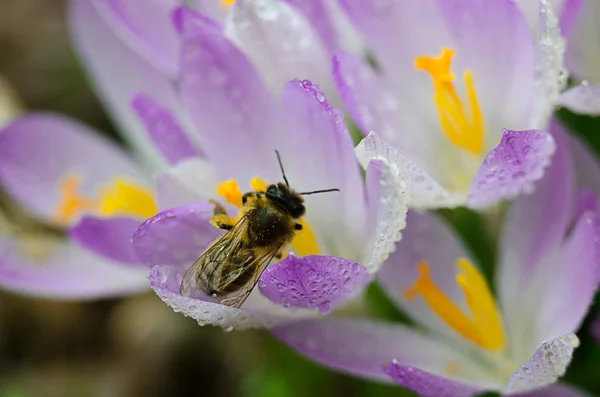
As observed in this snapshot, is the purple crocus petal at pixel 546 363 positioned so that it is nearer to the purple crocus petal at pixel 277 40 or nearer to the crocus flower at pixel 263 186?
the crocus flower at pixel 263 186

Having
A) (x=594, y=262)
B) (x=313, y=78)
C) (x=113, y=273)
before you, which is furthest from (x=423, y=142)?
(x=113, y=273)

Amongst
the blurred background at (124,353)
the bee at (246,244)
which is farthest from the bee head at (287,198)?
the blurred background at (124,353)

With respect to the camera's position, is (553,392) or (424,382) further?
(553,392)

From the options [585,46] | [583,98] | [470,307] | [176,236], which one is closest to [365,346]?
[470,307]

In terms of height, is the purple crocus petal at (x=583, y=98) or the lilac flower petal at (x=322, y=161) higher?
the purple crocus petal at (x=583, y=98)

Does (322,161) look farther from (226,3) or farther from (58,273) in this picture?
(58,273)

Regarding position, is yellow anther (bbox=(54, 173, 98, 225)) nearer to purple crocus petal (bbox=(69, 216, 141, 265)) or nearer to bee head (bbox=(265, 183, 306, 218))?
purple crocus petal (bbox=(69, 216, 141, 265))

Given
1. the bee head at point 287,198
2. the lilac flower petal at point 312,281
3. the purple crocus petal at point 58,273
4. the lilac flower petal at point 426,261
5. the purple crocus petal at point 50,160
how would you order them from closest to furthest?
1. the lilac flower petal at point 312,281
2. the bee head at point 287,198
3. the lilac flower petal at point 426,261
4. the purple crocus petal at point 58,273
5. the purple crocus petal at point 50,160
